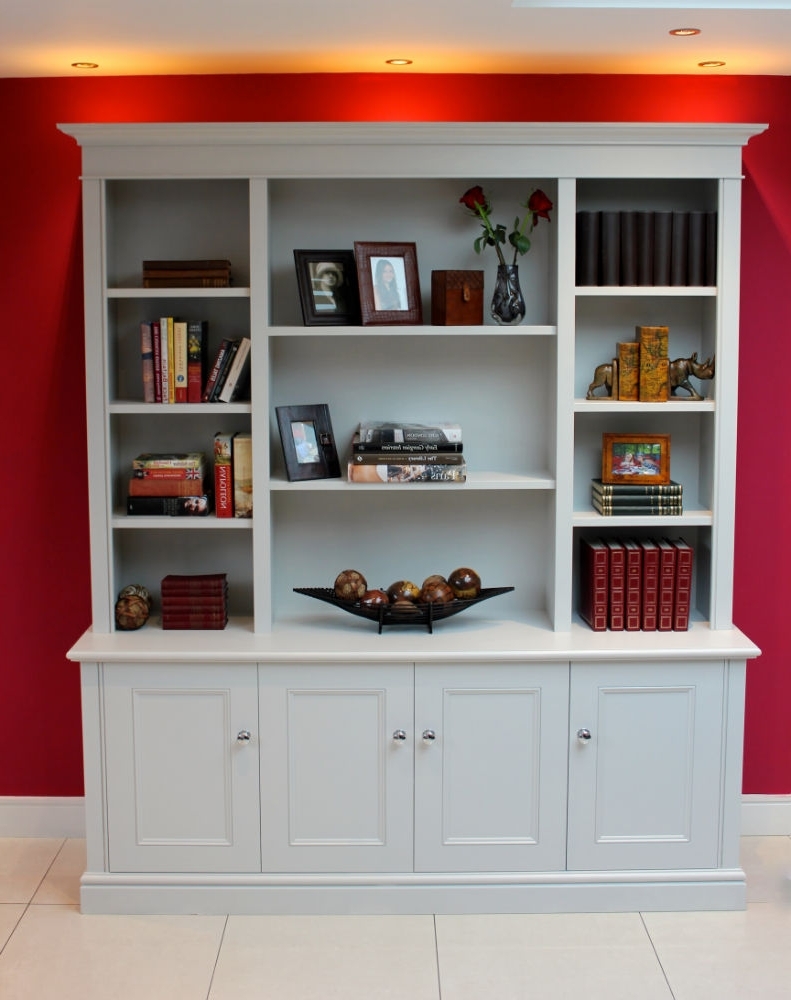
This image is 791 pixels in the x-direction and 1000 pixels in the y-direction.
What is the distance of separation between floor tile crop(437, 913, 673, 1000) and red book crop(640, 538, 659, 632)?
2.83 ft

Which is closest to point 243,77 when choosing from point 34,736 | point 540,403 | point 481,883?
point 540,403

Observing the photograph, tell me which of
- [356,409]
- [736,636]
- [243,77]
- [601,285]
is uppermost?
[243,77]

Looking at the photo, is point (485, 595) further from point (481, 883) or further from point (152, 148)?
point (152, 148)

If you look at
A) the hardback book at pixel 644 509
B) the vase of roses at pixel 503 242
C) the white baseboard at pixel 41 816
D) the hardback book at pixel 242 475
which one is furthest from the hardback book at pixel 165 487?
the hardback book at pixel 644 509

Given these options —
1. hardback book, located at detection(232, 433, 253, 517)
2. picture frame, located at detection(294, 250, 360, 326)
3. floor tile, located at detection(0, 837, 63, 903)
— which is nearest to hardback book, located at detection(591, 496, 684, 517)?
picture frame, located at detection(294, 250, 360, 326)

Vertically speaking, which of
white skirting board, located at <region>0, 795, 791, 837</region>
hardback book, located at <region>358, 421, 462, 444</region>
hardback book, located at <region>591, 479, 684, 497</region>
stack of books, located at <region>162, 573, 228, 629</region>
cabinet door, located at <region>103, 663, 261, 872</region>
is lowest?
white skirting board, located at <region>0, 795, 791, 837</region>

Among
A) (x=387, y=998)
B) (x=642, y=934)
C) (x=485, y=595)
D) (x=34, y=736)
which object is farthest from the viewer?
(x=34, y=736)

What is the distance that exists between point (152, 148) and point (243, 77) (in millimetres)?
440

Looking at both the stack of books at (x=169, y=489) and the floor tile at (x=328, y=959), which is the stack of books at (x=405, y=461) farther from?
the floor tile at (x=328, y=959)

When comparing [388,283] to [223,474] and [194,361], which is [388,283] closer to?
[194,361]

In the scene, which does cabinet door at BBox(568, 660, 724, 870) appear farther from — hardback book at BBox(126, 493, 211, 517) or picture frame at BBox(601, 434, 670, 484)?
hardback book at BBox(126, 493, 211, 517)

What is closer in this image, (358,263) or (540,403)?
(358,263)

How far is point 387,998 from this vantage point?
9.76 ft

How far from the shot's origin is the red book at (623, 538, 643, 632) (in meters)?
3.52
